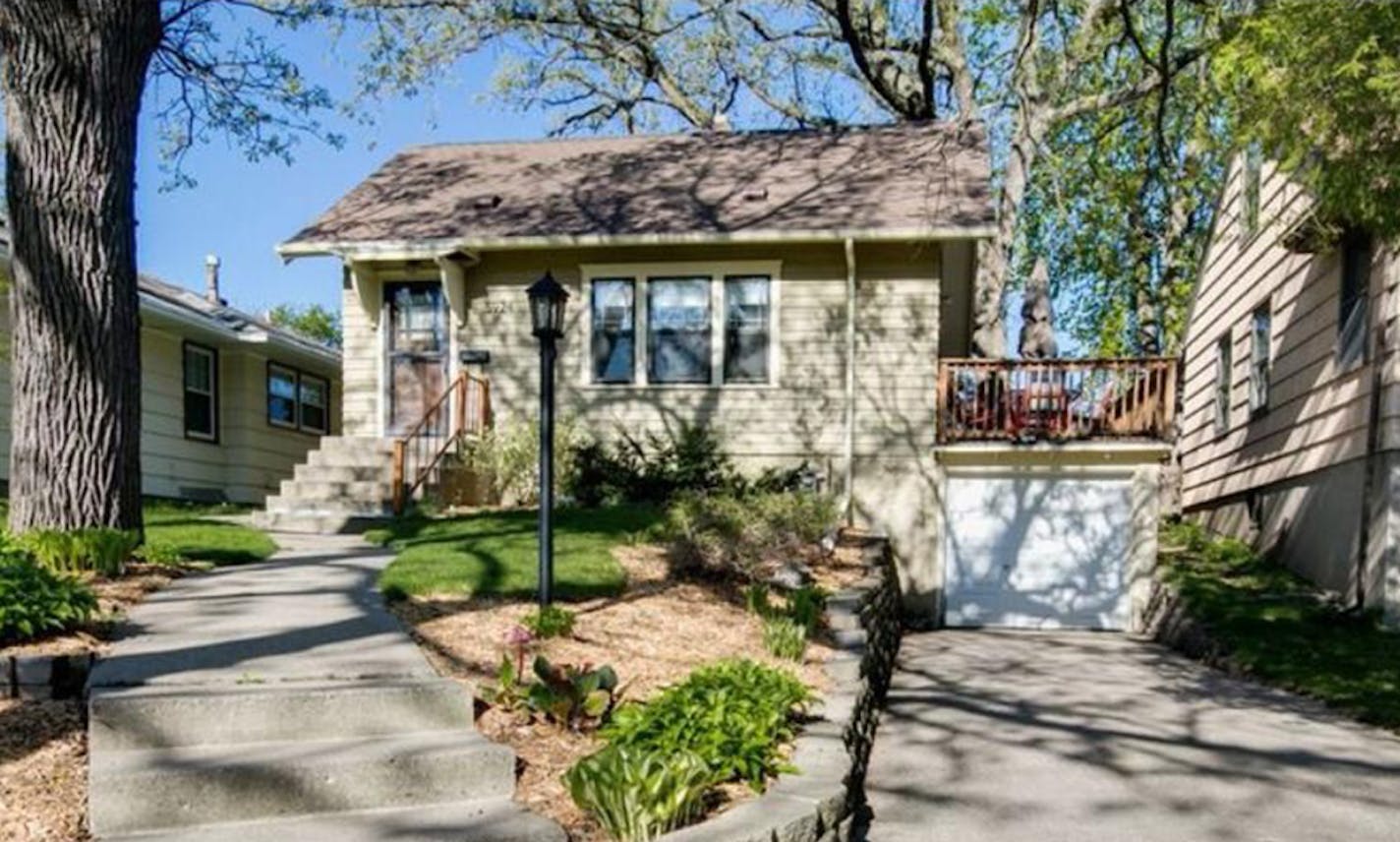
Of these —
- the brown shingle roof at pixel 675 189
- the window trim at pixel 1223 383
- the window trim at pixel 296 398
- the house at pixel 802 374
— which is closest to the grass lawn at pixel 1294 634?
the house at pixel 802 374

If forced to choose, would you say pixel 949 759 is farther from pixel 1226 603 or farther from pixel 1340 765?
pixel 1226 603

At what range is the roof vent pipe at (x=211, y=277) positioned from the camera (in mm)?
19016

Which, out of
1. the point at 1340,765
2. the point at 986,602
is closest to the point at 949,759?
the point at 1340,765

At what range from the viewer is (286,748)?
379 cm

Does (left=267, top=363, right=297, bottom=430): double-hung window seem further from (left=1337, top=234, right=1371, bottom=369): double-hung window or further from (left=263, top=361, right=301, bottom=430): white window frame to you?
(left=1337, top=234, right=1371, bottom=369): double-hung window

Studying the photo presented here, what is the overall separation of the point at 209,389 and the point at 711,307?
26.6 ft

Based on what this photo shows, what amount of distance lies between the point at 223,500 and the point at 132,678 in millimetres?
12034

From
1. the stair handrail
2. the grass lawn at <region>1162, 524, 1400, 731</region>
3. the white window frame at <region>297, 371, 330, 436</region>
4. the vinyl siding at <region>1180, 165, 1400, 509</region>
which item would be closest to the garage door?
the grass lawn at <region>1162, 524, 1400, 731</region>

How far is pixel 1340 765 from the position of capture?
5.55 metres

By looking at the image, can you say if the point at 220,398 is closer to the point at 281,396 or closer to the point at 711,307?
the point at 281,396

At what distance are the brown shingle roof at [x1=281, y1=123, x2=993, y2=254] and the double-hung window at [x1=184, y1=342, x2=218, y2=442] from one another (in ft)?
11.7

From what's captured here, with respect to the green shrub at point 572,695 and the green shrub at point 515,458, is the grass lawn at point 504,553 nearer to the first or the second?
the green shrub at point 515,458

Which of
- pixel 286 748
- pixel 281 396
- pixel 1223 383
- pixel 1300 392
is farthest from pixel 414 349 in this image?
Result: pixel 1223 383

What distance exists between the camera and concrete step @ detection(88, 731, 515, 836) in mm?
3354
